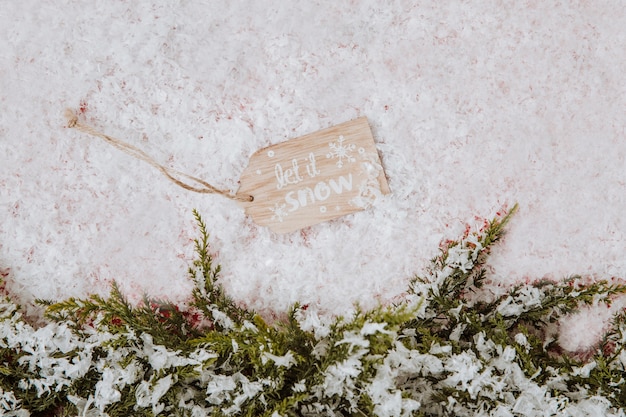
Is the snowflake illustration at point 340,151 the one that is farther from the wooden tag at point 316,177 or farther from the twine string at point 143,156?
the twine string at point 143,156

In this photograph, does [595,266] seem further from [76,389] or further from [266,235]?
[76,389]

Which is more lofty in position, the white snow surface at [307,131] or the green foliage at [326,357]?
the white snow surface at [307,131]

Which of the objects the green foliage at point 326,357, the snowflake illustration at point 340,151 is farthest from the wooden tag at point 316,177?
the green foliage at point 326,357

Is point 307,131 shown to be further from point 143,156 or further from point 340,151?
point 143,156

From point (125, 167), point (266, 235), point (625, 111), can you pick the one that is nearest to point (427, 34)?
point (625, 111)

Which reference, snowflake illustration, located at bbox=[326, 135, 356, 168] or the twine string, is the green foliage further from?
snowflake illustration, located at bbox=[326, 135, 356, 168]

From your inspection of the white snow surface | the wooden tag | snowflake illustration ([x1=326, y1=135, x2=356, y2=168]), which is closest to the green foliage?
the white snow surface
